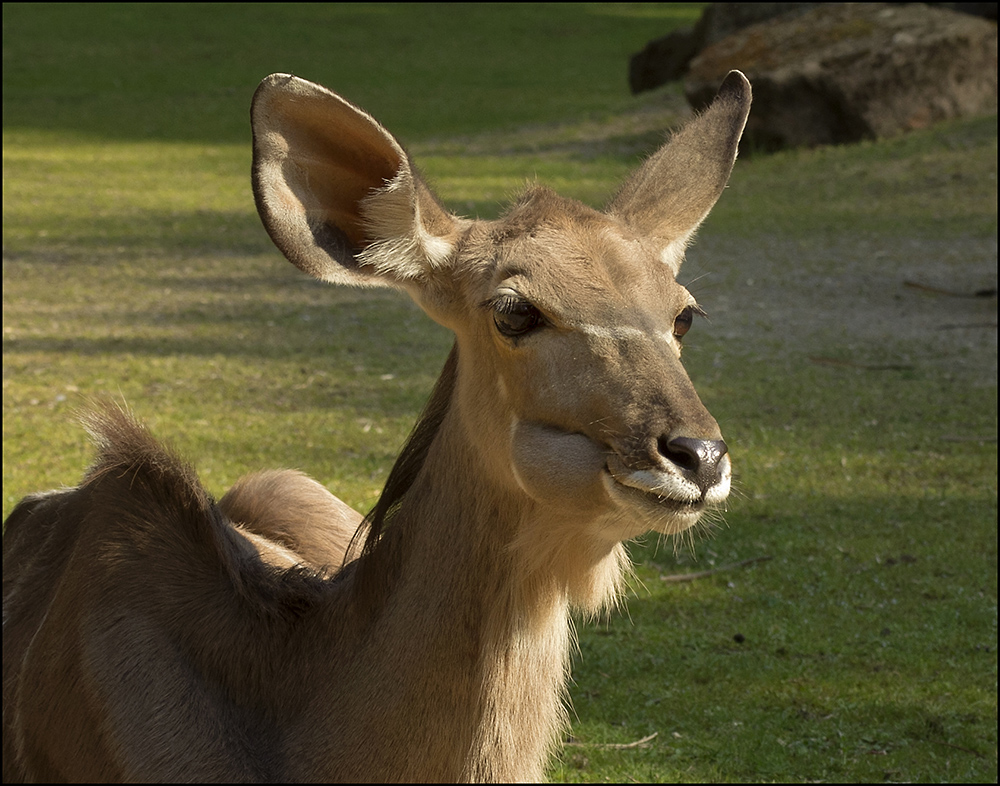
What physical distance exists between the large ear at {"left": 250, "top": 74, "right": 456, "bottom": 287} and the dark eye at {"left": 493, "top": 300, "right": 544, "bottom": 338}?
351 mm

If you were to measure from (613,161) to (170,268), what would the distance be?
26.3ft

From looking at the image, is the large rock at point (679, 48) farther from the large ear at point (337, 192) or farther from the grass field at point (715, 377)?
the large ear at point (337, 192)

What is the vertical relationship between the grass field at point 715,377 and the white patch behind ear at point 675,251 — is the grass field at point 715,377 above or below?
below

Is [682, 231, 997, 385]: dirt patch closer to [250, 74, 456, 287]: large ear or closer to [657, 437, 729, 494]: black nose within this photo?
[250, 74, 456, 287]: large ear


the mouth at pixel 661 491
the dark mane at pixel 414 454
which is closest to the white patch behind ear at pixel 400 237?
the dark mane at pixel 414 454

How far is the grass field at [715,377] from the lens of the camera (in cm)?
545

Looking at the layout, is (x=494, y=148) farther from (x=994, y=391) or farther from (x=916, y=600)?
(x=916, y=600)

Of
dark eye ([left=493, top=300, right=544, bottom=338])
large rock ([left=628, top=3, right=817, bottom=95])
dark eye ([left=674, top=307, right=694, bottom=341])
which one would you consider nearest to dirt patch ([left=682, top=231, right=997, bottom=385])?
dark eye ([left=674, top=307, right=694, bottom=341])

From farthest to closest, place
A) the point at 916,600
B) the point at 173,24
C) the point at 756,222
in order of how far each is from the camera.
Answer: the point at 173,24 < the point at 756,222 < the point at 916,600

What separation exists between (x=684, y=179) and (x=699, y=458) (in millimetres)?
1320

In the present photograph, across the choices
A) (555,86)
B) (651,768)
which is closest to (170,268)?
(651,768)

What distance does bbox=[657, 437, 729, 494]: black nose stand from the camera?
9.00ft

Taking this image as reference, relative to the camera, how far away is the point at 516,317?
314cm

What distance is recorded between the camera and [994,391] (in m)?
9.62
